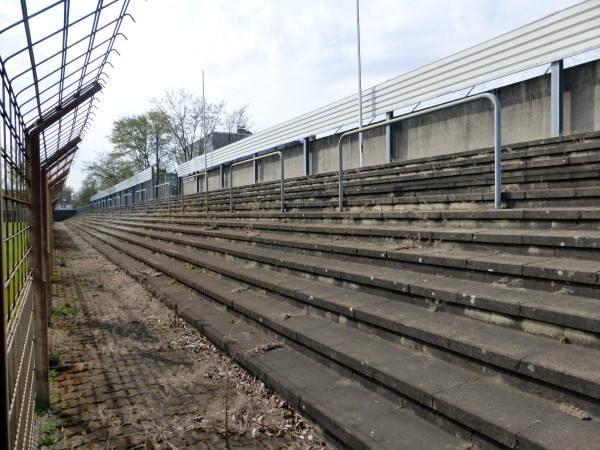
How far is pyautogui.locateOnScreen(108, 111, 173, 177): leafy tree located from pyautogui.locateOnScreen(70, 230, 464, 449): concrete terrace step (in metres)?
40.8

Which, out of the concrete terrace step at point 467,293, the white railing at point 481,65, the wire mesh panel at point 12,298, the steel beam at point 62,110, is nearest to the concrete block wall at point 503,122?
the white railing at point 481,65

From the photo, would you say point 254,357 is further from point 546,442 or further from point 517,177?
point 517,177

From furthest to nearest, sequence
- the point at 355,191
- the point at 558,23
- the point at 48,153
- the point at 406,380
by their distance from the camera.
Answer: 1. the point at 558,23
2. the point at 355,191
3. the point at 48,153
4. the point at 406,380

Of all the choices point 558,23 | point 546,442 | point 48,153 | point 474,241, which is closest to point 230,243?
point 48,153

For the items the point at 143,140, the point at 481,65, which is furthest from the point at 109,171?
the point at 481,65

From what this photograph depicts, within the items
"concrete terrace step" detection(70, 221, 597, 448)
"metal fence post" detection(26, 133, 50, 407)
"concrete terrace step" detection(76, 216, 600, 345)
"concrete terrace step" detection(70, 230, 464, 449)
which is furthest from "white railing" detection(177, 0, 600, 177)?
"metal fence post" detection(26, 133, 50, 407)

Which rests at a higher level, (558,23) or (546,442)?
(558,23)

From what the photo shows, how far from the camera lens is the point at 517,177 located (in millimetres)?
4625

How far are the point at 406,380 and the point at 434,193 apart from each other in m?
3.62

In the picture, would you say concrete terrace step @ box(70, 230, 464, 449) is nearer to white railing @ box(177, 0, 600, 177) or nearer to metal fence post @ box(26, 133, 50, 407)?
metal fence post @ box(26, 133, 50, 407)

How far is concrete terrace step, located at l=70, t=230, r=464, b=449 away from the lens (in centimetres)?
208

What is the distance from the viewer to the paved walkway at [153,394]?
244 centimetres

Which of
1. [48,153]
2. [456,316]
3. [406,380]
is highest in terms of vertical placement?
[48,153]

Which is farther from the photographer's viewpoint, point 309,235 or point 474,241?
point 309,235
